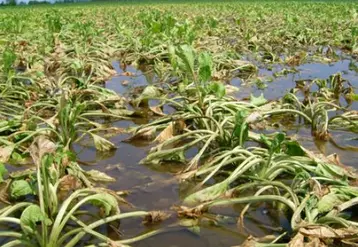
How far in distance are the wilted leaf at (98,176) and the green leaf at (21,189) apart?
0.41 m

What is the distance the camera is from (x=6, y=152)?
9.16 ft

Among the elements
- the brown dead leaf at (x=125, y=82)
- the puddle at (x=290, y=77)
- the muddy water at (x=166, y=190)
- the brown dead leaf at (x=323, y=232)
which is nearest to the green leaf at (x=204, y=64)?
the muddy water at (x=166, y=190)

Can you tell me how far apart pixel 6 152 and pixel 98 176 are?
62cm

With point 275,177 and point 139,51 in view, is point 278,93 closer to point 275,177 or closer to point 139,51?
point 275,177

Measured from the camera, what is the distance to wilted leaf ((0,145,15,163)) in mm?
2753

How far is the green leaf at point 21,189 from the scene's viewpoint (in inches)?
87.2

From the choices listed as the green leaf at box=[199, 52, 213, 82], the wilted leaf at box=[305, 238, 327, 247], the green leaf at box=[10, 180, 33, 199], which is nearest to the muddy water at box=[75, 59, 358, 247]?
the wilted leaf at box=[305, 238, 327, 247]

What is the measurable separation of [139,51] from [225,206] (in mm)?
5127

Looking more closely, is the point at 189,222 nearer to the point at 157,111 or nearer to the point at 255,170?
the point at 255,170

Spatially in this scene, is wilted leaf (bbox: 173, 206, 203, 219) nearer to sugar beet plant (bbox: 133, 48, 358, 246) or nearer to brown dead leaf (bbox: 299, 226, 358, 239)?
sugar beet plant (bbox: 133, 48, 358, 246)

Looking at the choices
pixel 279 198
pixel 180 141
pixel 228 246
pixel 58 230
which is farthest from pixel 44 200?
pixel 180 141

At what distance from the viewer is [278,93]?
4.75 metres

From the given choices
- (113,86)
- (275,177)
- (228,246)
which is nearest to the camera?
(228,246)

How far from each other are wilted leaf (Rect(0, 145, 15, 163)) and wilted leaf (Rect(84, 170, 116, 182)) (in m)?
0.54
